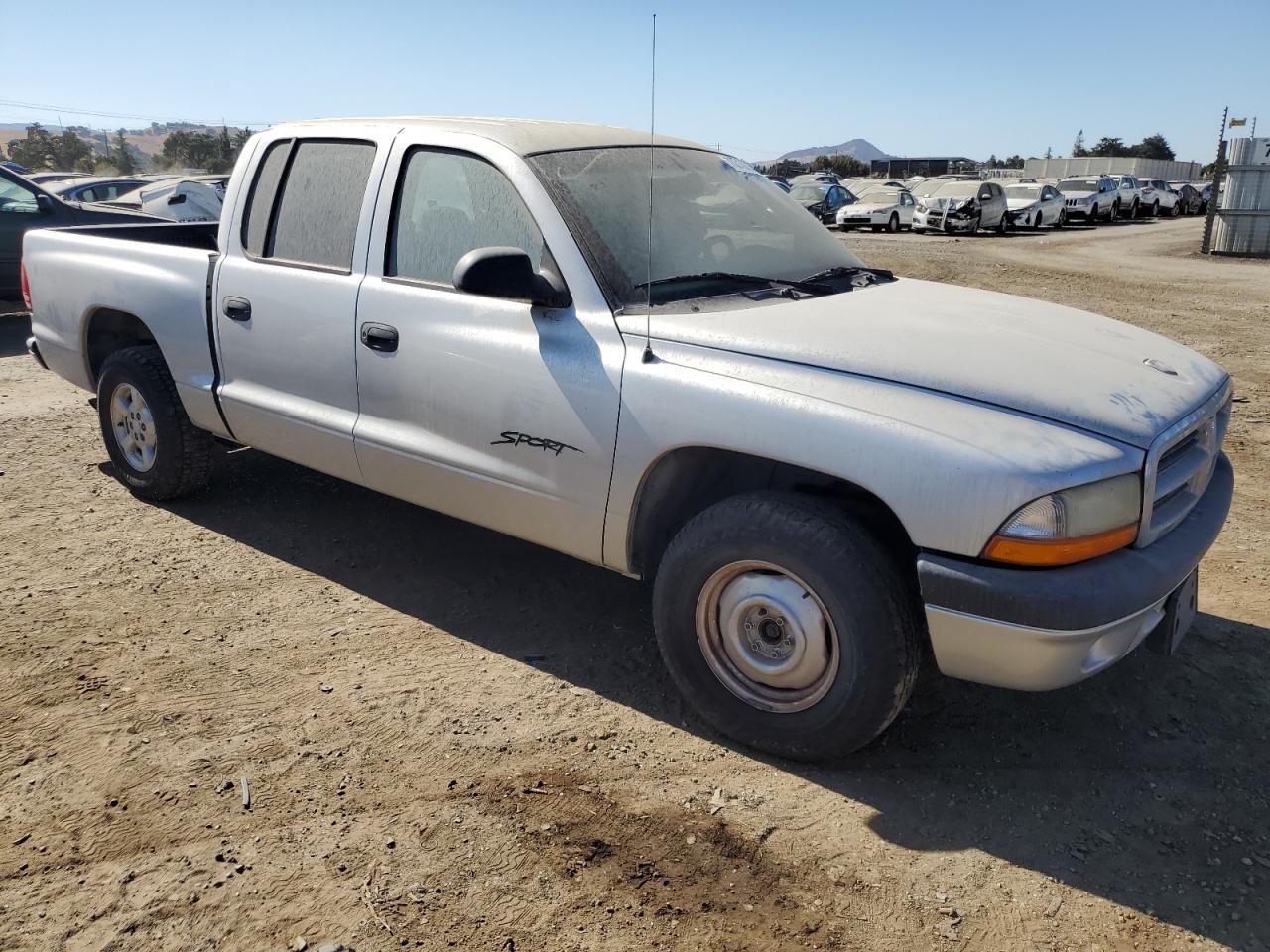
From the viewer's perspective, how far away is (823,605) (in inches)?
115

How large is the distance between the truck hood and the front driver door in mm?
300

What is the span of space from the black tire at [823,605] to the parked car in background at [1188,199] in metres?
43.3

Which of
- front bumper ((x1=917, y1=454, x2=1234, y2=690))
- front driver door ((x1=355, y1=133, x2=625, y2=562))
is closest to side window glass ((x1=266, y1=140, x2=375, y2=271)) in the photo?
front driver door ((x1=355, y1=133, x2=625, y2=562))

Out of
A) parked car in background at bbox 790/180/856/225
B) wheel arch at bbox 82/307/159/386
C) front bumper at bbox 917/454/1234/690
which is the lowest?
front bumper at bbox 917/454/1234/690

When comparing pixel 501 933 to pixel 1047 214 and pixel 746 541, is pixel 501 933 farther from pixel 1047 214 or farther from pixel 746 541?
pixel 1047 214

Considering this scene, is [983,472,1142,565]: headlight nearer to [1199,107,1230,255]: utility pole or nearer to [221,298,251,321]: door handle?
[221,298,251,321]: door handle

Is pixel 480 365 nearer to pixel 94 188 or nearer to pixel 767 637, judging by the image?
pixel 767 637

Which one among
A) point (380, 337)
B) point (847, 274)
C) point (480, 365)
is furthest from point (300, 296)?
point (847, 274)

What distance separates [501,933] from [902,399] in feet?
5.75

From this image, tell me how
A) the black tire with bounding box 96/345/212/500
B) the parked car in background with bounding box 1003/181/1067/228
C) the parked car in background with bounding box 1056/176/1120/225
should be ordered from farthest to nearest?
the parked car in background with bounding box 1056/176/1120/225
the parked car in background with bounding box 1003/181/1067/228
the black tire with bounding box 96/345/212/500

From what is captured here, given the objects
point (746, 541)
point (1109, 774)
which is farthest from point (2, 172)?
point (1109, 774)

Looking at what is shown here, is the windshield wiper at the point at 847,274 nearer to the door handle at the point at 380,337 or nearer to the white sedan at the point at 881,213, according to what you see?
the door handle at the point at 380,337

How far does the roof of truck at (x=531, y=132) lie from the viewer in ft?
12.2

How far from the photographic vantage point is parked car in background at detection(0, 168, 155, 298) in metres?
10.7
